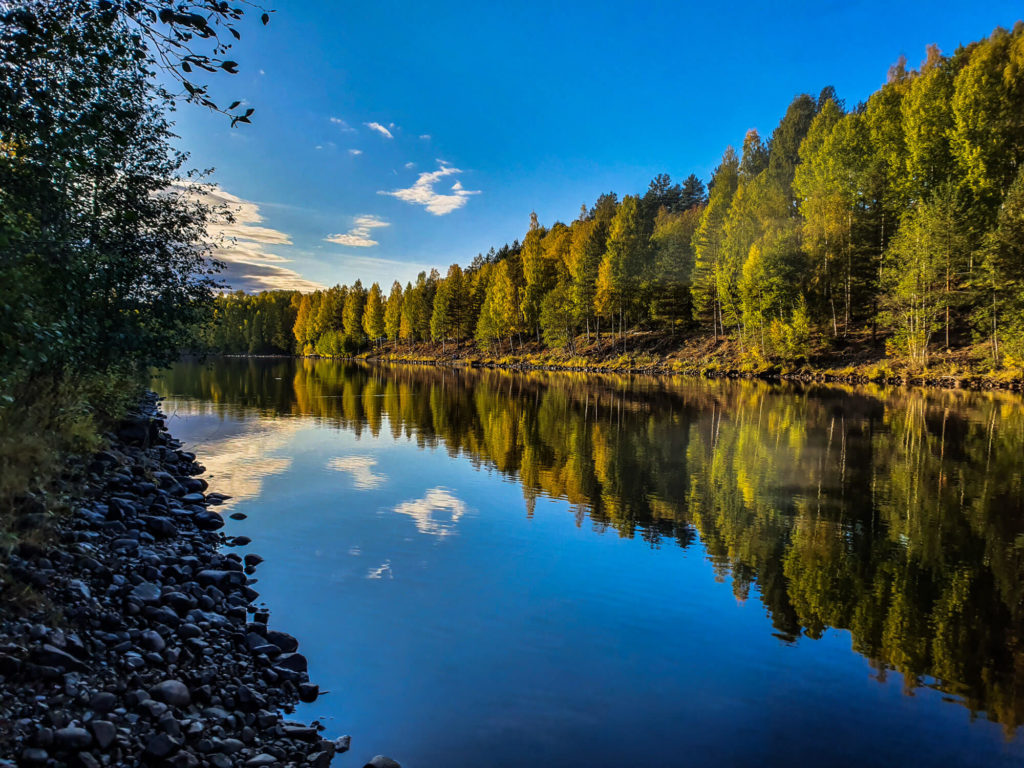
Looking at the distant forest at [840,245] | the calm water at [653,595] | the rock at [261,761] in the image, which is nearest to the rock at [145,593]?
the calm water at [653,595]

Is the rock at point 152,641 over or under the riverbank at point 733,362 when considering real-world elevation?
under

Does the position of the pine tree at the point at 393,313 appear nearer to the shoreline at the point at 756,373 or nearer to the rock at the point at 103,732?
the shoreline at the point at 756,373

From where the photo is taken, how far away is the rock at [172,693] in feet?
14.8

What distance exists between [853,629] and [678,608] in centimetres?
206

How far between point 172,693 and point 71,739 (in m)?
0.80

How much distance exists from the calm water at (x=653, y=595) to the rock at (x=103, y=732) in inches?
66.3

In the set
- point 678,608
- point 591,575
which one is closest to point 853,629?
point 678,608

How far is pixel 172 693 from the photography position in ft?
14.9

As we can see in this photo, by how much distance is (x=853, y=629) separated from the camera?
7082 mm

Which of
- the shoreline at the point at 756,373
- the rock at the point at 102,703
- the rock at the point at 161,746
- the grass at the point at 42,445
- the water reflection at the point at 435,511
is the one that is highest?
the shoreline at the point at 756,373

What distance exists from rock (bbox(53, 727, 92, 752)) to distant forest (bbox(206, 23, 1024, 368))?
20.6 m

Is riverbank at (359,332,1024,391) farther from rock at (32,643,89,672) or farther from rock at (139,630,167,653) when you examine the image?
rock at (32,643,89,672)

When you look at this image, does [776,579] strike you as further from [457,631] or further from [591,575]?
[457,631]

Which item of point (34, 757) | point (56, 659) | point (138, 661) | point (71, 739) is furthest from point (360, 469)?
point (34, 757)
